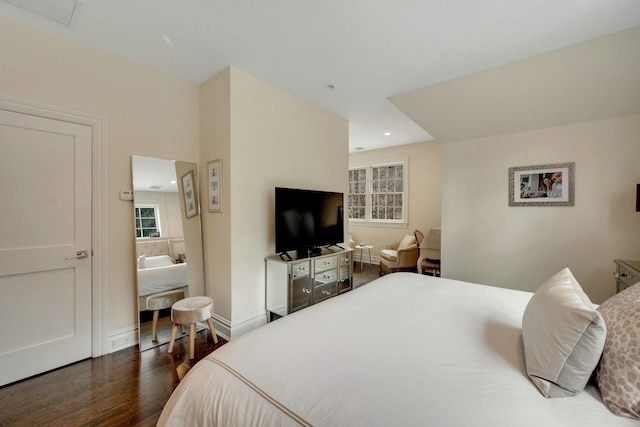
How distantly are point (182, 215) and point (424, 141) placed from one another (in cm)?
485

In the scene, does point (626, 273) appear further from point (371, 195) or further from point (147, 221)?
point (147, 221)

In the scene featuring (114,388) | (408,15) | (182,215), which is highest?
(408,15)

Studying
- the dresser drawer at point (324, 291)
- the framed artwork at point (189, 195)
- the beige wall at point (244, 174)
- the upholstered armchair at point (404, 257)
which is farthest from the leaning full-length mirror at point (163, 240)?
the upholstered armchair at point (404, 257)

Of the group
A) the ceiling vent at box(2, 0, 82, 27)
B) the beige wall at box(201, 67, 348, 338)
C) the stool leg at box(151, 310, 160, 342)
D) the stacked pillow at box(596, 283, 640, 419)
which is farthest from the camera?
the beige wall at box(201, 67, 348, 338)

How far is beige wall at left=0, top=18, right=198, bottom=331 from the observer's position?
2.02m

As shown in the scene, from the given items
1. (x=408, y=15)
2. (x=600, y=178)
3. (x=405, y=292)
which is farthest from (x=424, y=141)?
(x=405, y=292)

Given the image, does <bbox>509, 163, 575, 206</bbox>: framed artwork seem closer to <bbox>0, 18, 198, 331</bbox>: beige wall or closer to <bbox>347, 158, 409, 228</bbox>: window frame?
<bbox>347, 158, 409, 228</bbox>: window frame

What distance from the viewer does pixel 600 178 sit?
2967 mm

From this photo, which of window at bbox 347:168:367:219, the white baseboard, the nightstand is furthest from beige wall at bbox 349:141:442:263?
the white baseboard

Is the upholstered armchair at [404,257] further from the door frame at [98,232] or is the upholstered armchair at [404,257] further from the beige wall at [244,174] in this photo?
the door frame at [98,232]

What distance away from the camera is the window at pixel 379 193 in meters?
6.04

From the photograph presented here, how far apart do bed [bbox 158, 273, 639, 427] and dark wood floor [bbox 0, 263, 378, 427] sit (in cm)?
88

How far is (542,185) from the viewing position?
10.8ft

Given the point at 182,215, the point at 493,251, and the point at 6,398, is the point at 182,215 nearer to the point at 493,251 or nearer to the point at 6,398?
the point at 6,398
